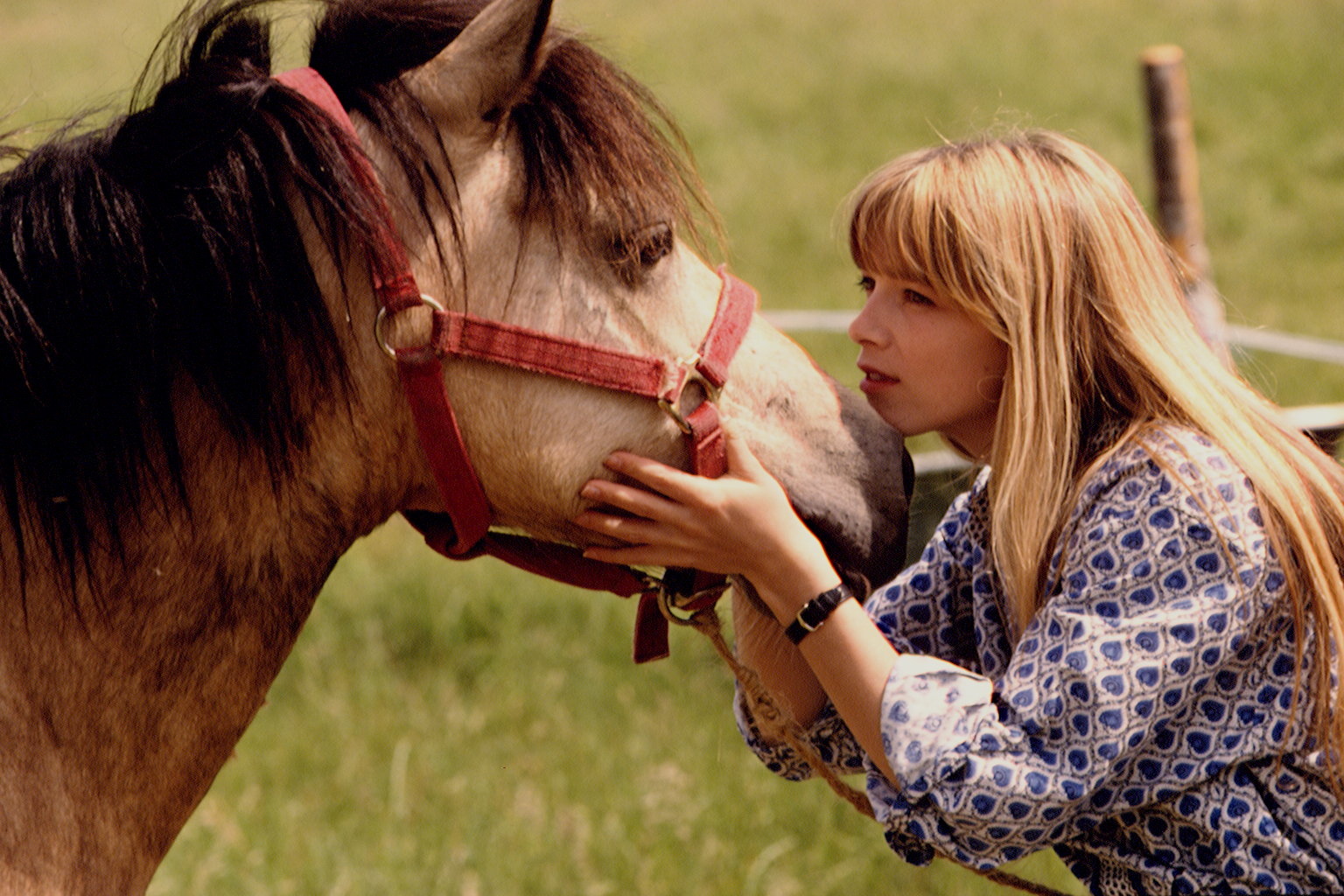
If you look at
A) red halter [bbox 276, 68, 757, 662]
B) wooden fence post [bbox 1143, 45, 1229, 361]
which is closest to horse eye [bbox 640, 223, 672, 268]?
red halter [bbox 276, 68, 757, 662]

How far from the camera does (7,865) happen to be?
Answer: 5.18 feet

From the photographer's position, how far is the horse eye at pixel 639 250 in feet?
5.64

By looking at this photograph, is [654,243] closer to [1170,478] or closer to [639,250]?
[639,250]

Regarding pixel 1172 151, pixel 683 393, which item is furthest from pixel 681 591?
pixel 1172 151

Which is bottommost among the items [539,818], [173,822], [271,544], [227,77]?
[539,818]

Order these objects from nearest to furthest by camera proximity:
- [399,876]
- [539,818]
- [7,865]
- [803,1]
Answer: [7,865]
[399,876]
[539,818]
[803,1]

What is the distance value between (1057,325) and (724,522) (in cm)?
57

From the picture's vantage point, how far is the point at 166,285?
1.57m

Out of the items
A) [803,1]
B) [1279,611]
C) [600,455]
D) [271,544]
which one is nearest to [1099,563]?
[1279,611]

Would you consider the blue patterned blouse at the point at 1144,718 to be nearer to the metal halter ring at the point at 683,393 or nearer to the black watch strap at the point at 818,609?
the black watch strap at the point at 818,609

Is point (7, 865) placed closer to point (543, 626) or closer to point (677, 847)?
point (677, 847)

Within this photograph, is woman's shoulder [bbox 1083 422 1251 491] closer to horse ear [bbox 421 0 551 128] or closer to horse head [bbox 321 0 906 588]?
horse head [bbox 321 0 906 588]

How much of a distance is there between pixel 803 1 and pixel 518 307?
15.0 metres

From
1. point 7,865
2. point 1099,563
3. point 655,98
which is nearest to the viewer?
point 7,865
